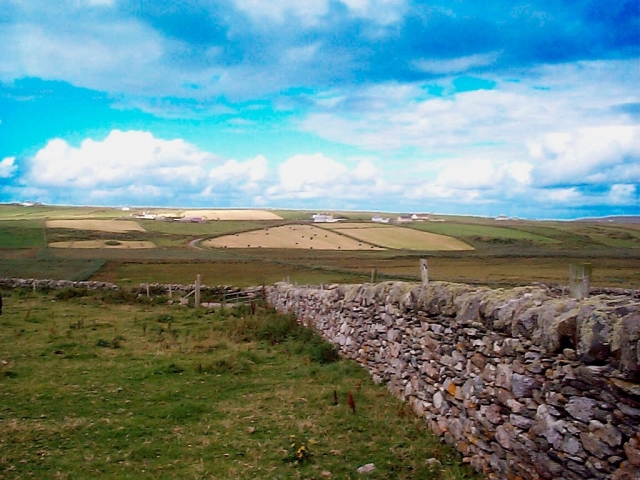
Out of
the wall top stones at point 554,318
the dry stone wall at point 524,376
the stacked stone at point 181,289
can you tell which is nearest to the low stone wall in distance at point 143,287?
the stacked stone at point 181,289

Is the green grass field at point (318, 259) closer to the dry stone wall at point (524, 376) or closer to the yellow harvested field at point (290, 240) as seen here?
the yellow harvested field at point (290, 240)

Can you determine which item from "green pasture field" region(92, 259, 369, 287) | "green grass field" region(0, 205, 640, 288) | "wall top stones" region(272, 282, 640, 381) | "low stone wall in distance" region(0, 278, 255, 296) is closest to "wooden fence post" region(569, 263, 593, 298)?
"wall top stones" region(272, 282, 640, 381)

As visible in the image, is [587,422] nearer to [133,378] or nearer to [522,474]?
[522,474]

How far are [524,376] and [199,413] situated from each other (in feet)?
17.5

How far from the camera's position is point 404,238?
250 ft

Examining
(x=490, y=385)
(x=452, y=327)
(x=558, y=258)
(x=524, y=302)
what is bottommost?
(x=558, y=258)

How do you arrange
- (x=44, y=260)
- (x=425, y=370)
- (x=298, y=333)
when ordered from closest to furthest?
(x=425, y=370), (x=298, y=333), (x=44, y=260)

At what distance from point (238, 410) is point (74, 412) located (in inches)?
106

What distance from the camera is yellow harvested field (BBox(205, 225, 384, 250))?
6850cm

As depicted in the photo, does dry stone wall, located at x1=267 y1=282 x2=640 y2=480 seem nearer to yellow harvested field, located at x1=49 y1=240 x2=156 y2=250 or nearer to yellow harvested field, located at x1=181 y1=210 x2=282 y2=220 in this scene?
yellow harvested field, located at x1=49 y1=240 x2=156 y2=250

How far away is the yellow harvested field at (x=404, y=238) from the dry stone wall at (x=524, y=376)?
5823 cm

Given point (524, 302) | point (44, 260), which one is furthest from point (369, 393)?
point (44, 260)

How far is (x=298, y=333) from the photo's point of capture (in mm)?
14664

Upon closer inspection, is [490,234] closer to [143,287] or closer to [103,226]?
[103,226]
